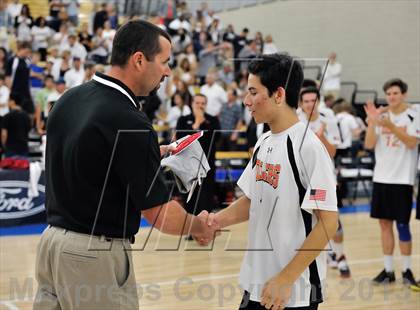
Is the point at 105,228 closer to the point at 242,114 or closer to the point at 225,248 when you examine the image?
the point at 225,248

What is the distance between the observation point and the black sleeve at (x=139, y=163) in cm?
262

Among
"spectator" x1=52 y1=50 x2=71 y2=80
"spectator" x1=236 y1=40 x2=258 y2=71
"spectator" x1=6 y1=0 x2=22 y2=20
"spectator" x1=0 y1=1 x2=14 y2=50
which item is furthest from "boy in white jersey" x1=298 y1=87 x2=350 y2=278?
"spectator" x1=6 y1=0 x2=22 y2=20

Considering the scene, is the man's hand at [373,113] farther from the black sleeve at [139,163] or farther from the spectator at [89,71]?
the spectator at [89,71]

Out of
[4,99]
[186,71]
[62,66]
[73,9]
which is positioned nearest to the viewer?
[4,99]

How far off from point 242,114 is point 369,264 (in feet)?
22.9

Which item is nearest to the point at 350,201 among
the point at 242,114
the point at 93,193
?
the point at 242,114

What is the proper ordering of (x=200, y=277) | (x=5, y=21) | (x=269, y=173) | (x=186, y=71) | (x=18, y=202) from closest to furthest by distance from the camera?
1. (x=269, y=173)
2. (x=200, y=277)
3. (x=18, y=202)
4. (x=186, y=71)
5. (x=5, y=21)

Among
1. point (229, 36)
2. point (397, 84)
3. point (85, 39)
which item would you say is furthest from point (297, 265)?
point (229, 36)

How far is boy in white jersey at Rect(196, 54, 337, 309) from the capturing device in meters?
2.89

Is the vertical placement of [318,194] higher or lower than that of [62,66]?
lower

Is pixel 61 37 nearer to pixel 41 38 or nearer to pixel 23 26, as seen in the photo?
pixel 41 38

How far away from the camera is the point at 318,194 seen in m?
2.87

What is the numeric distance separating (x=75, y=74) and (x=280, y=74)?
40.3ft

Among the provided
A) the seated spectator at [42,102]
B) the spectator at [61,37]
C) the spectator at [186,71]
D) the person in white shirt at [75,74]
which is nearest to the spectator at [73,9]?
the spectator at [61,37]
